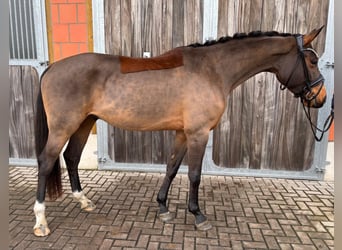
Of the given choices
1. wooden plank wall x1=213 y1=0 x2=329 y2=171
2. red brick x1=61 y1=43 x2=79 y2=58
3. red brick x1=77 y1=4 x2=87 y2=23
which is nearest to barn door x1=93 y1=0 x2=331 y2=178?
wooden plank wall x1=213 y1=0 x2=329 y2=171

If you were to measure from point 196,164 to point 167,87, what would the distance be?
719 millimetres

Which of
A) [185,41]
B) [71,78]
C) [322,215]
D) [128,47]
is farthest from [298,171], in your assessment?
[71,78]

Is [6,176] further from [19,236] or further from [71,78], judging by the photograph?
[19,236]

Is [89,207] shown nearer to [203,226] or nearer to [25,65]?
[203,226]

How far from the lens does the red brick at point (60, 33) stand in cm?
414

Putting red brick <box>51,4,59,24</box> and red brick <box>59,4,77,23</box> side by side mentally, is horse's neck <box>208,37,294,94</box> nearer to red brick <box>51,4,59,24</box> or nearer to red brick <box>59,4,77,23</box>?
red brick <box>59,4,77,23</box>

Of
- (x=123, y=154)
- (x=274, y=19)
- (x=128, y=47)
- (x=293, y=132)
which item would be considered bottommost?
(x=123, y=154)

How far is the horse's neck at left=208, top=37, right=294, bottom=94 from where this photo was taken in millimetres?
2490

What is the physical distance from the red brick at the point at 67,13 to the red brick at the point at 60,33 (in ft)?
0.27

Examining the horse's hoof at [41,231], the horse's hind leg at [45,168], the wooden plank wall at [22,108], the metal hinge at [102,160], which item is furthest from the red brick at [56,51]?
the horse's hoof at [41,231]

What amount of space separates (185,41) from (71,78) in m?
1.69

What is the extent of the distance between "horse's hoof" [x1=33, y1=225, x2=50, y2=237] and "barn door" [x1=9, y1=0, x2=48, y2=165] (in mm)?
1882

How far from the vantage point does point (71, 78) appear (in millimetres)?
2430

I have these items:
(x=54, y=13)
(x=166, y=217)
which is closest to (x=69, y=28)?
(x=54, y=13)
